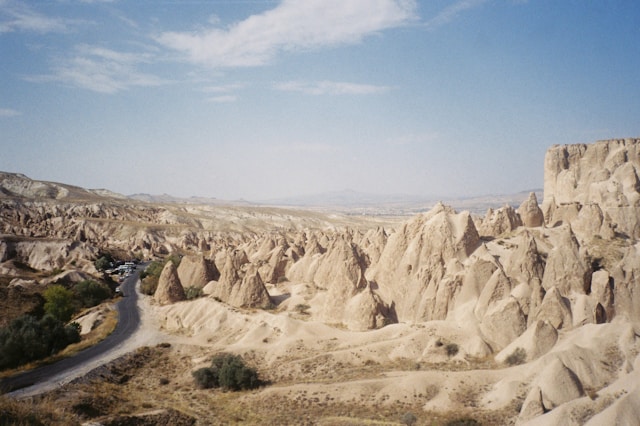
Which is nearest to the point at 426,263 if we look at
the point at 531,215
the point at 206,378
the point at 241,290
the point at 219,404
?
the point at 531,215

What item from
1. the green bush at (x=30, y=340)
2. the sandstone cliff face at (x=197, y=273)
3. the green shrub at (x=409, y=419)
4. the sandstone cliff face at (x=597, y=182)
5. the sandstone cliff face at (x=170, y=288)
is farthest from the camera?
the sandstone cliff face at (x=197, y=273)

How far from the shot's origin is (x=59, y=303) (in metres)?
46.2

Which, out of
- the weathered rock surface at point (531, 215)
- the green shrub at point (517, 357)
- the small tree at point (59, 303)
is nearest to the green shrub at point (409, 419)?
the green shrub at point (517, 357)

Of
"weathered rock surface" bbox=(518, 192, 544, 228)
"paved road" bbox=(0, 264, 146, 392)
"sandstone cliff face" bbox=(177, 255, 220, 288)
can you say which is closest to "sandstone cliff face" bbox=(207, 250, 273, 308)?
"sandstone cliff face" bbox=(177, 255, 220, 288)

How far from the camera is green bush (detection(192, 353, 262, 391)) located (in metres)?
26.5

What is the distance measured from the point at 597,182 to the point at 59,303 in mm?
66429

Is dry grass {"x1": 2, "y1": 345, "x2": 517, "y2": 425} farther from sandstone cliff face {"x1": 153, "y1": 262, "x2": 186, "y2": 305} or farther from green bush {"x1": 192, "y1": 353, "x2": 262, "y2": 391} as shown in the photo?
sandstone cliff face {"x1": 153, "y1": 262, "x2": 186, "y2": 305}

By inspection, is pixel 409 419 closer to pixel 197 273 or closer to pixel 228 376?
pixel 228 376

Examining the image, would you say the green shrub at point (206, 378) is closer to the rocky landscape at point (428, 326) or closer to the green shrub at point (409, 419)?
the rocky landscape at point (428, 326)

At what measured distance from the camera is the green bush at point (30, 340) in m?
30.7

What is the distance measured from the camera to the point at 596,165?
2469 inches

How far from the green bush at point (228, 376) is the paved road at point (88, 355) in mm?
9792

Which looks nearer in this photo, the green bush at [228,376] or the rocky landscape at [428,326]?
the rocky landscape at [428,326]

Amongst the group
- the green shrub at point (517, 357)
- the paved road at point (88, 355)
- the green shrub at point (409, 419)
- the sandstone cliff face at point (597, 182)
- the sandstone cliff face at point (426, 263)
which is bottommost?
the paved road at point (88, 355)
